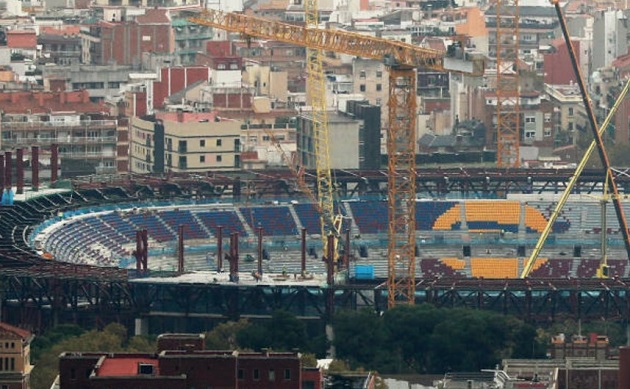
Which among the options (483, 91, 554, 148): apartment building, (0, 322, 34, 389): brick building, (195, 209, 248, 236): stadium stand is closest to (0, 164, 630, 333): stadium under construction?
(195, 209, 248, 236): stadium stand

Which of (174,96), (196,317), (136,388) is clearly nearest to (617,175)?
(174,96)

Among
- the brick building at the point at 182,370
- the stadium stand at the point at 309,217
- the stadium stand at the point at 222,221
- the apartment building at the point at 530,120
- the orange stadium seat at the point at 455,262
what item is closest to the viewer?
the brick building at the point at 182,370

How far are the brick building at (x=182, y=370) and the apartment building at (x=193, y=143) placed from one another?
82.0 meters

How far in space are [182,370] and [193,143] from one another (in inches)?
3397

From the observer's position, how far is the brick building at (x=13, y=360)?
93.1 meters

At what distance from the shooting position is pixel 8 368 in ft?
308

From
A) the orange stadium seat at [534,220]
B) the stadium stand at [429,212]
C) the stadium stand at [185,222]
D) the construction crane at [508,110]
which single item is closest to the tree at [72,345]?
the stadium stand at [185,222]

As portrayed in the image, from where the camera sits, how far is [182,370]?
8319 cm

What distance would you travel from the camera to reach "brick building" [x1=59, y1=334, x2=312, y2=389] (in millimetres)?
82188

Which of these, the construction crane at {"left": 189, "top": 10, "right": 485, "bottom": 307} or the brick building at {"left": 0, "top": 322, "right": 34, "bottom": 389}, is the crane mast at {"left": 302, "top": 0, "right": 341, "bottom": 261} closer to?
the construction crane at {"left": 189, "top": 10, "right": 485, "bottom": 307}

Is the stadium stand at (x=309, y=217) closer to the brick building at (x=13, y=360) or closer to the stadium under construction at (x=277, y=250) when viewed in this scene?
the stadium under construction at (x=277, y=250)

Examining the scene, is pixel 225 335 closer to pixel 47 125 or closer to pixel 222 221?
pixel 222 221

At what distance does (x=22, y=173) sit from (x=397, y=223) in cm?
1926

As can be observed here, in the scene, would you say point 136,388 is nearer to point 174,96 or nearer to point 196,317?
point 196,317
